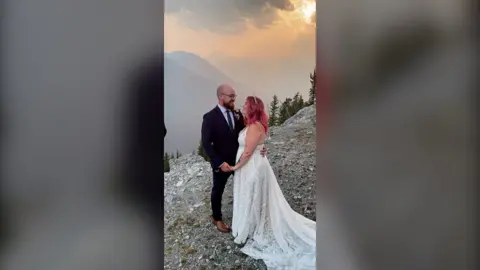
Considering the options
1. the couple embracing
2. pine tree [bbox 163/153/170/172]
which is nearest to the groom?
the couple embracing

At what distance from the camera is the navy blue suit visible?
109 cm

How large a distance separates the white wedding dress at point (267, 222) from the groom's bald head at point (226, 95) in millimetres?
90

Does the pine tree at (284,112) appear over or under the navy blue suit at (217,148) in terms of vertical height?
over

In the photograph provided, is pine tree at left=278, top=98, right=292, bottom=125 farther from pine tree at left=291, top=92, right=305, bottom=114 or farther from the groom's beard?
the groom's beard

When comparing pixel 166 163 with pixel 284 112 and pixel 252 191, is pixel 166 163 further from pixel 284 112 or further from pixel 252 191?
pixel 284 112

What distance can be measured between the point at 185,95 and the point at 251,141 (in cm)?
22

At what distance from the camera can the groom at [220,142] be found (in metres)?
1.09

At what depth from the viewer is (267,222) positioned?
1101mm

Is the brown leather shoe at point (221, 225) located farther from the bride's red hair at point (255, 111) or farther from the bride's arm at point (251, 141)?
the bride's red hair at point (255, 111)
